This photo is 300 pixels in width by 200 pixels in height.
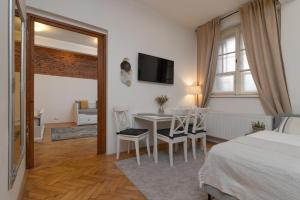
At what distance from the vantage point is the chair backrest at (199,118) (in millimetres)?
2756

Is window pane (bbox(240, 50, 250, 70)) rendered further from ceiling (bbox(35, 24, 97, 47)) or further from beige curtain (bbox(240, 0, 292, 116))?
ceiling (bbox(35, 24, 97, 47))

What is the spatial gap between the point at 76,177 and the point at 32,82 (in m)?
1.49

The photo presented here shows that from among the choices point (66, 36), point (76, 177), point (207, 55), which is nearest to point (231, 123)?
point (207, 55)

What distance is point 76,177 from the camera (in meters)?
2.09

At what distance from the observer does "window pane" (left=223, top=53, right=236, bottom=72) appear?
3572 mm

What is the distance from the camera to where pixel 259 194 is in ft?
3.68

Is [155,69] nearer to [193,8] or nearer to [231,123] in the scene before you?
[193,8]

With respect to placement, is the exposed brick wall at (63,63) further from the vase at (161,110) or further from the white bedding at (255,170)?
the white bedding at (255,170)

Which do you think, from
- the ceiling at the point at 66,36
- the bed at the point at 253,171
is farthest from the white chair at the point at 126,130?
the ceiling at the point at 66,36

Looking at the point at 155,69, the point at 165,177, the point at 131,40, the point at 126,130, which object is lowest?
the point at 165,177

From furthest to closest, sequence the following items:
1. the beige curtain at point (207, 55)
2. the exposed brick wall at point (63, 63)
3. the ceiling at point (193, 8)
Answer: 1. the exposed brick wall at point (63, 63)
2. the beige curtain at point (207, 55)
3. the ceiling at point (193, 8)

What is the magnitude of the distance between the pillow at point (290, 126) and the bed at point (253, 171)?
24.0 inches

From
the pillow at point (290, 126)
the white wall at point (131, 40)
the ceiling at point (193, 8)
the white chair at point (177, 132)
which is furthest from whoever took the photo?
the ceiling at point (193, 8)

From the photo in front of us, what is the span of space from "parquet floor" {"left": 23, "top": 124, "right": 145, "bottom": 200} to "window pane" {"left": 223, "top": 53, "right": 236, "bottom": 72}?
2.81 meters
